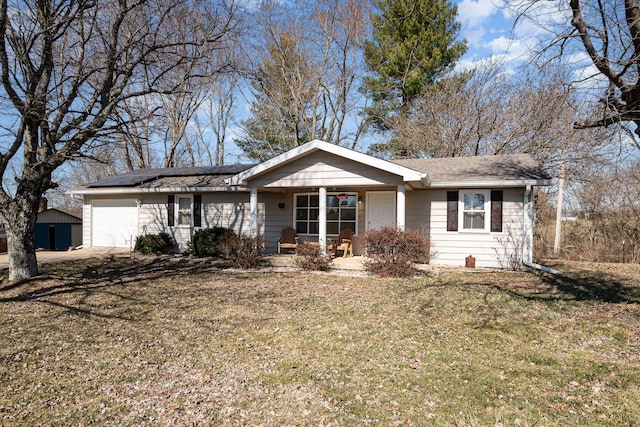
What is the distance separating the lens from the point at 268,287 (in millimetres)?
8039

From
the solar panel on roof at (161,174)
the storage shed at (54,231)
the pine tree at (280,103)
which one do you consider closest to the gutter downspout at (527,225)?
the solar panel on roof at (161,174)

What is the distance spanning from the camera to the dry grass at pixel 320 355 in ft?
10.7

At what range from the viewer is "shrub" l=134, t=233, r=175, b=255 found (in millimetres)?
13500

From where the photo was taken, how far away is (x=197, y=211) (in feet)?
45.3

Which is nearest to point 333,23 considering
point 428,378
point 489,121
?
point 489,121

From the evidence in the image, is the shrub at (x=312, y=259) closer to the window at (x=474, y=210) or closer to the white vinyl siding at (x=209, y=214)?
the white vinyl siding at (x=209, y=214)

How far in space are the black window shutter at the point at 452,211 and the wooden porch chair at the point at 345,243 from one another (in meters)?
3.08

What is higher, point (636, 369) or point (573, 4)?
point (573, 4)

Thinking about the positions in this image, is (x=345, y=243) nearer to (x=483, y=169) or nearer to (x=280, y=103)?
(x=483, y=169)

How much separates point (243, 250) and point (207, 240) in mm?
2847

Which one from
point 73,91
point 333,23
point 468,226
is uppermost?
point 333,23

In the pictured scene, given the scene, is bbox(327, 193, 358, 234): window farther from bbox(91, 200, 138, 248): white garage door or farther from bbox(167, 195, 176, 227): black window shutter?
bbox(91, 200, 138, 248): white garage door

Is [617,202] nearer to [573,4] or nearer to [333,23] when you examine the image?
[573,4]

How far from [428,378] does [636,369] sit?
222 cm
